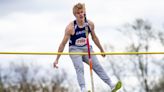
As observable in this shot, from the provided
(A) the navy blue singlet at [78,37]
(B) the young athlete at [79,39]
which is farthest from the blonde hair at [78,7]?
(A) the navy blue singlet at [78,37]

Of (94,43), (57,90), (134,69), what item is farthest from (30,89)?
(94,43)

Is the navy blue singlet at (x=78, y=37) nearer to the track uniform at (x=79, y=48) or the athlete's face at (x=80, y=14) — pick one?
the track uniform at (x=79, y=48)

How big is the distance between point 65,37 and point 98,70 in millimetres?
831

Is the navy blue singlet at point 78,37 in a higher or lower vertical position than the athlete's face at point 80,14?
lower

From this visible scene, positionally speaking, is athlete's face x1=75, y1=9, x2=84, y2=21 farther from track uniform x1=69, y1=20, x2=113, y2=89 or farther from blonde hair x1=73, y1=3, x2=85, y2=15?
track uniform x1=69, y1=20, x2=113, y2=89

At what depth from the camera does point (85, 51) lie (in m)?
11.6

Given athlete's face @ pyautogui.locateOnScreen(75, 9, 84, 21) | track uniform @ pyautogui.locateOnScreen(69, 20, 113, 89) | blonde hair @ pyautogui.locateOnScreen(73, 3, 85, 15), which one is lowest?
track uniform @ pyautogui.locateOnScreen(69, 20, 113, 89)

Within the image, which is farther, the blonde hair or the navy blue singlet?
the navy blue singlet

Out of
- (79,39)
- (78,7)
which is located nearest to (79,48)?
(79,39)

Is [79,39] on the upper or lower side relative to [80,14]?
lower

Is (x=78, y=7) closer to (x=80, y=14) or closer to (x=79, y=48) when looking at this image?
(x=80, y=14)

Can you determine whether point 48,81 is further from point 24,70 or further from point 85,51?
point 85,51

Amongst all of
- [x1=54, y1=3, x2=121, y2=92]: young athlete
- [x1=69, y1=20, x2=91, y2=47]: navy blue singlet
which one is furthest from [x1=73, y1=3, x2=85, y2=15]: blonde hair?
[x1=69, y1=20, x2=91, y2=47]: navy blue singlet

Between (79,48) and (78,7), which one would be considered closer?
(78,7)
